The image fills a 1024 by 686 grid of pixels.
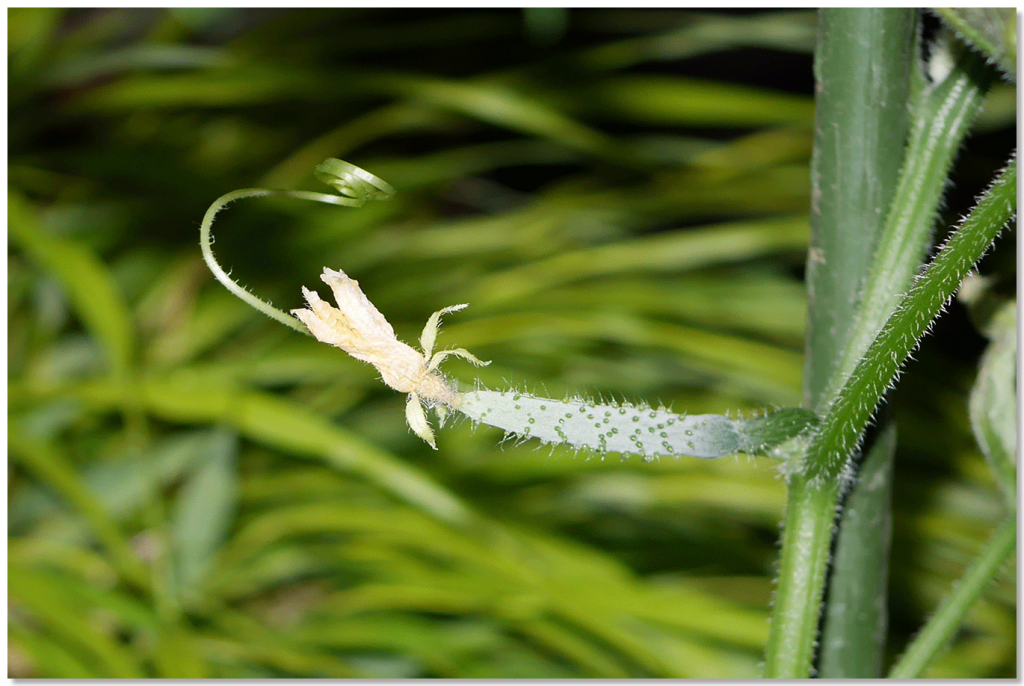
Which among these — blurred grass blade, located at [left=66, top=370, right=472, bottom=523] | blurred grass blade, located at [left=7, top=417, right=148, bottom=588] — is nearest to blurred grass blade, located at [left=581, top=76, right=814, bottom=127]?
blurred grass blade, located at [left=66, top=370, right=472, bottom=523]

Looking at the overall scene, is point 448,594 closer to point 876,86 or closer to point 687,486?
point 687,486

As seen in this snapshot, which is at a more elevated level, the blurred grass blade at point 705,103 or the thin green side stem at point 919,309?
the blurred grass blade at point 705,103

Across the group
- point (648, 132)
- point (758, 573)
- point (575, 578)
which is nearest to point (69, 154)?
point (575, 578)

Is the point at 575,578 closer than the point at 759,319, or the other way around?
the point at 575,578

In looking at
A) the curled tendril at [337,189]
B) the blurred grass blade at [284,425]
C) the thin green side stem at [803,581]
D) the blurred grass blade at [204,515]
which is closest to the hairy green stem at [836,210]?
the thin green side stem at [803,581]

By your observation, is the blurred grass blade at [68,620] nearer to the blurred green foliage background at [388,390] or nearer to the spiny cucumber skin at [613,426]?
the blurred green foliage background at [388,390]

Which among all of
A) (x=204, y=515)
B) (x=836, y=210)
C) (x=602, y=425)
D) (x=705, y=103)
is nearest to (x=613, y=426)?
(x=602, y=425)
